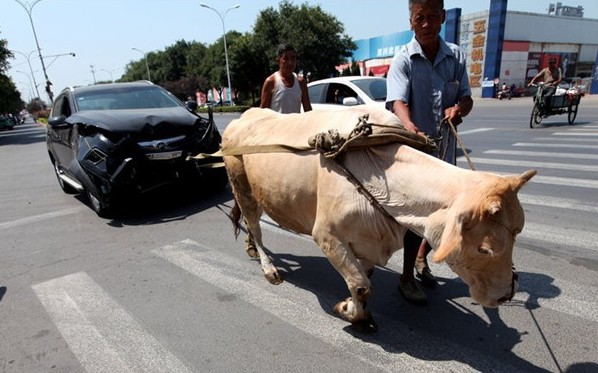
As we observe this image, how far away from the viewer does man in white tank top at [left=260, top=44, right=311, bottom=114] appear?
178 inches

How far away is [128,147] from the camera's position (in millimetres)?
5242

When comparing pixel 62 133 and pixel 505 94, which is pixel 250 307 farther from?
pixel 505 94

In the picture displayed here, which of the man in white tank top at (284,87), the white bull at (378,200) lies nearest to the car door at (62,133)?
the man in white tank top at (284,87)

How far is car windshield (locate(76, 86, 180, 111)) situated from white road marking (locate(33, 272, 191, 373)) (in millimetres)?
3586

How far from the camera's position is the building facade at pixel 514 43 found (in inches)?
1153

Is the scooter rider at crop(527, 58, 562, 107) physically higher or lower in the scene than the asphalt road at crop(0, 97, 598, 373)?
higher

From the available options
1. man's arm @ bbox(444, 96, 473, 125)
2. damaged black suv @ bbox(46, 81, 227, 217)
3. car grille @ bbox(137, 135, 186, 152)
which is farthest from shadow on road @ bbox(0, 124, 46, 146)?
man's arm @ bbox(444, 96, 473, 125)

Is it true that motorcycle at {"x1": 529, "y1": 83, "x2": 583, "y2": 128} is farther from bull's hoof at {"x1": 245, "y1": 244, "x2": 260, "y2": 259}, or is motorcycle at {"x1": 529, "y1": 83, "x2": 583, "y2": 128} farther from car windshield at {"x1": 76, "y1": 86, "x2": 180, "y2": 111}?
bull's hoof at {"x1": 245, "y1": 244, "x2": 260, "y2": 259}

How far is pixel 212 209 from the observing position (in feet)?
19.2

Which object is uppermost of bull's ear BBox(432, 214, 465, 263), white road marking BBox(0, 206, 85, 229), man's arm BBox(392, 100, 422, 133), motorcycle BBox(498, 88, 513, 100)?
man's arm BBox(392, 100, 422, 133)

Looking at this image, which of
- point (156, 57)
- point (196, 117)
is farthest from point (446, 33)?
point (156, 57)

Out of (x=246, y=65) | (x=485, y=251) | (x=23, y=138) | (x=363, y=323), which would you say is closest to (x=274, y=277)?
(x=363, y=323)

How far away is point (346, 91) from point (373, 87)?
0.60 meters

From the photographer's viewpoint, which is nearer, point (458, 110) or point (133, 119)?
point (458, 110)
